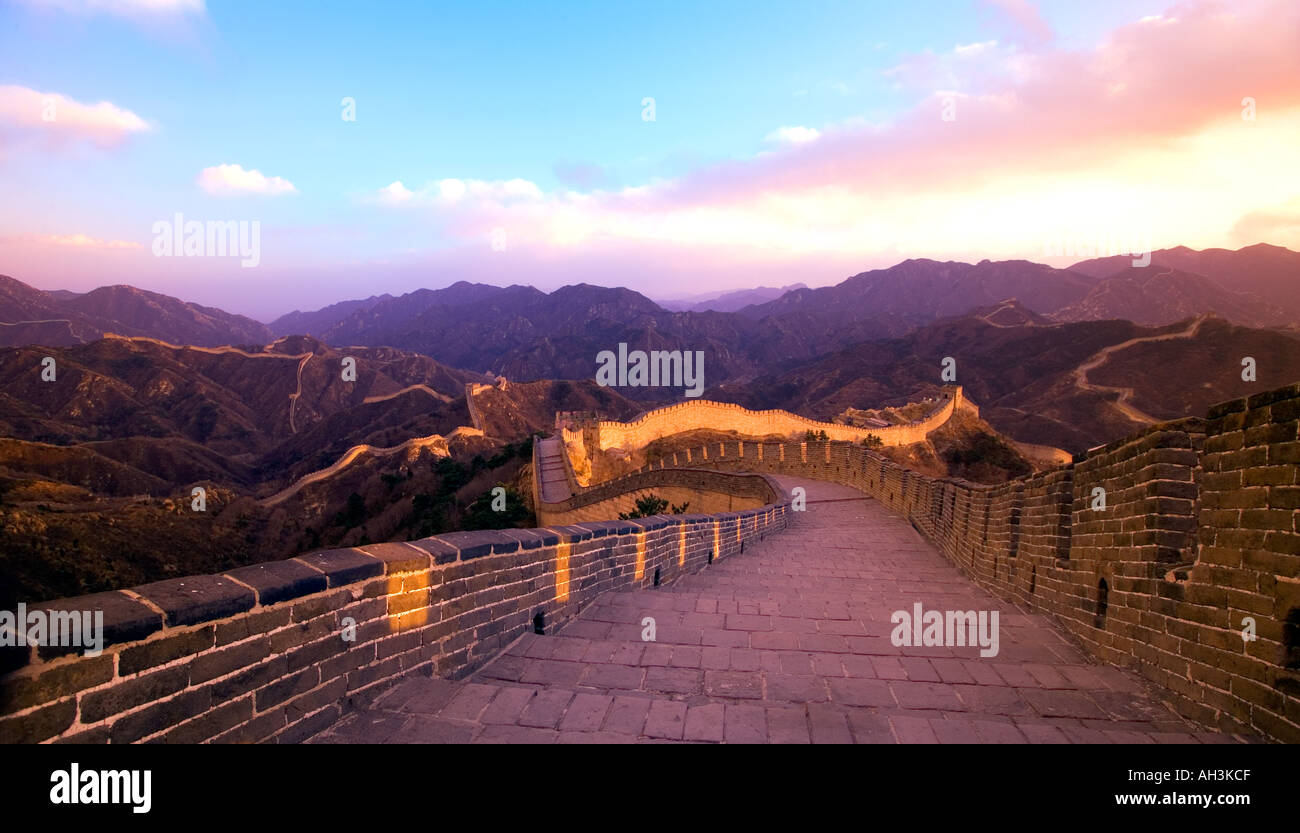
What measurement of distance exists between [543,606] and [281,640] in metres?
2.08

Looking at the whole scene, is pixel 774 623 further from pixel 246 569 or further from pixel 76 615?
pixel 76 615

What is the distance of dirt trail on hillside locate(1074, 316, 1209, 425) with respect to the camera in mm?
58059

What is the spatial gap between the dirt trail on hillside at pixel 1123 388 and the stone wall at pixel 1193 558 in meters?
62.2

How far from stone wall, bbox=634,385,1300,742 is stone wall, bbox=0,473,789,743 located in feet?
12.7

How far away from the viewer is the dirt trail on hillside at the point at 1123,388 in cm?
5806

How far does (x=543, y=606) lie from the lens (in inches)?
177

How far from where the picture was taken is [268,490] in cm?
4753

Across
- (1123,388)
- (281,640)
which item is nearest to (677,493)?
(281,640)

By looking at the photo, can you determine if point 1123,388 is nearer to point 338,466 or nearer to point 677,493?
point 677,493

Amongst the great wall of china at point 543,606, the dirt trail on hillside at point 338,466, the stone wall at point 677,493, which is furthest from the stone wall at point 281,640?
the dirt trail on hillside at point 338,466

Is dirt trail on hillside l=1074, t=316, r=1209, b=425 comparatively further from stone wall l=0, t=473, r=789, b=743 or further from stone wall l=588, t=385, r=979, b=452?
stone wall l=0, t=473, r=789, b=743

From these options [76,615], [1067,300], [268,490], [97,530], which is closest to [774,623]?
[76,615]

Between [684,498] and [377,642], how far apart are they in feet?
57.2
